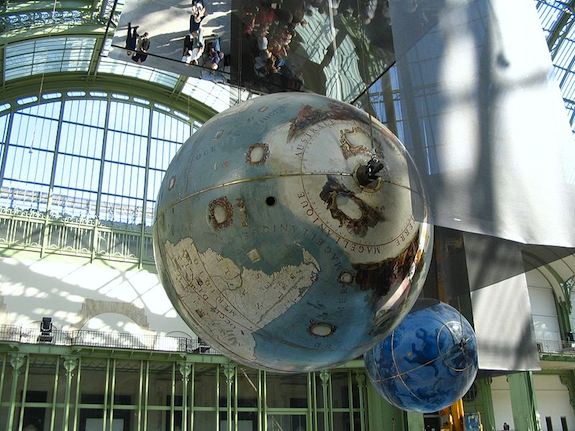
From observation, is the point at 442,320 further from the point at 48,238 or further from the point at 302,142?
the point at 48,238

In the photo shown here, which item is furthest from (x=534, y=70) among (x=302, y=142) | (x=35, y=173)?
(x=35, y=173)

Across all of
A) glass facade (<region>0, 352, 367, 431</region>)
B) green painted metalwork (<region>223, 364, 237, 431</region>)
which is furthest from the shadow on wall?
green painted metalwork (<region>223, 364, 237, 431</region>)

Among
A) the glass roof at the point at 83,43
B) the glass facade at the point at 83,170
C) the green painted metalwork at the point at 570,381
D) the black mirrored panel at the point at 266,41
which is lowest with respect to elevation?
the green painted metalwork at the point at 570,381

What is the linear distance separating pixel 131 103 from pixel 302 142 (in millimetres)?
26712

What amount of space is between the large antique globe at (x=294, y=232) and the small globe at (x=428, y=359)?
264cm

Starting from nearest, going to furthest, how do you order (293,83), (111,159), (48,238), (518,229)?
(518,229), (293,83), (48,238), (111,159)

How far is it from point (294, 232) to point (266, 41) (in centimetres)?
413

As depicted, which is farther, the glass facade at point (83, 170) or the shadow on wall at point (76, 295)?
the glass facade at point (83, 170)

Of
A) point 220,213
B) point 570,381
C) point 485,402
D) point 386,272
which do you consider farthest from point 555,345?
point 220,213

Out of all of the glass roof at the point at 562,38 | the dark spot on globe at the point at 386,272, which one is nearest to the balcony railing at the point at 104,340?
the glass roof at the point at 562,38

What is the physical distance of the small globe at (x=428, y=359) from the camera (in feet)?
17.0

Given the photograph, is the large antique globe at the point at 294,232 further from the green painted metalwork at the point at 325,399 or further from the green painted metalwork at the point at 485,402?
the green painted metalwork at the point at 485,402

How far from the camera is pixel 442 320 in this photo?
17.4 feet

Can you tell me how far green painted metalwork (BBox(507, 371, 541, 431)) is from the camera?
21.2 m
